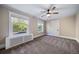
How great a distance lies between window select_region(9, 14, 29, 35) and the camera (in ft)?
3.62

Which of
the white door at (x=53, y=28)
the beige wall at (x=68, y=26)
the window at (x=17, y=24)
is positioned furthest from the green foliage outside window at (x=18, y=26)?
the beige wall at (x=68, y=26)

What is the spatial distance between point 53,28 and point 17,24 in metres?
0.72

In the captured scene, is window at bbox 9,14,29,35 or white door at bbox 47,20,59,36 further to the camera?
white door at bbox 47,20,59,36

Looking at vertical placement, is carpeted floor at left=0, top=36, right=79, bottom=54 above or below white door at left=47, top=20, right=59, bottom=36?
below

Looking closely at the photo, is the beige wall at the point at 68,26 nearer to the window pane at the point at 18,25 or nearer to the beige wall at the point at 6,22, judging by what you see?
the beige wall at the point at 6,22

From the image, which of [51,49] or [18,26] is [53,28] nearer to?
[51,49]

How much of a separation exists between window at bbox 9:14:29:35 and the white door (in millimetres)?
487

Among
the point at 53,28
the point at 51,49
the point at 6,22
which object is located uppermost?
the point at 6,22

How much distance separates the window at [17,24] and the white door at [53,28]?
1.60ft

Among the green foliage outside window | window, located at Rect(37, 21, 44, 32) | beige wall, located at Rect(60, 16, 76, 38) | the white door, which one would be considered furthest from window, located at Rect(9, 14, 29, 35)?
beige wall, located at Rect(60, 16, 76, 38)

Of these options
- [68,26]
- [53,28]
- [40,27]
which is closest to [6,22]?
[40,27]

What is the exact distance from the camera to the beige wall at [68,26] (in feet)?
3.57

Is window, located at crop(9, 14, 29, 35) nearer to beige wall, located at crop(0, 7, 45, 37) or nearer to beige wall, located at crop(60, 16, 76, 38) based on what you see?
beige wall, located at crop(0, 7, 45, 37)

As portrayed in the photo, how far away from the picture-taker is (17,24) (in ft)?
3.62
